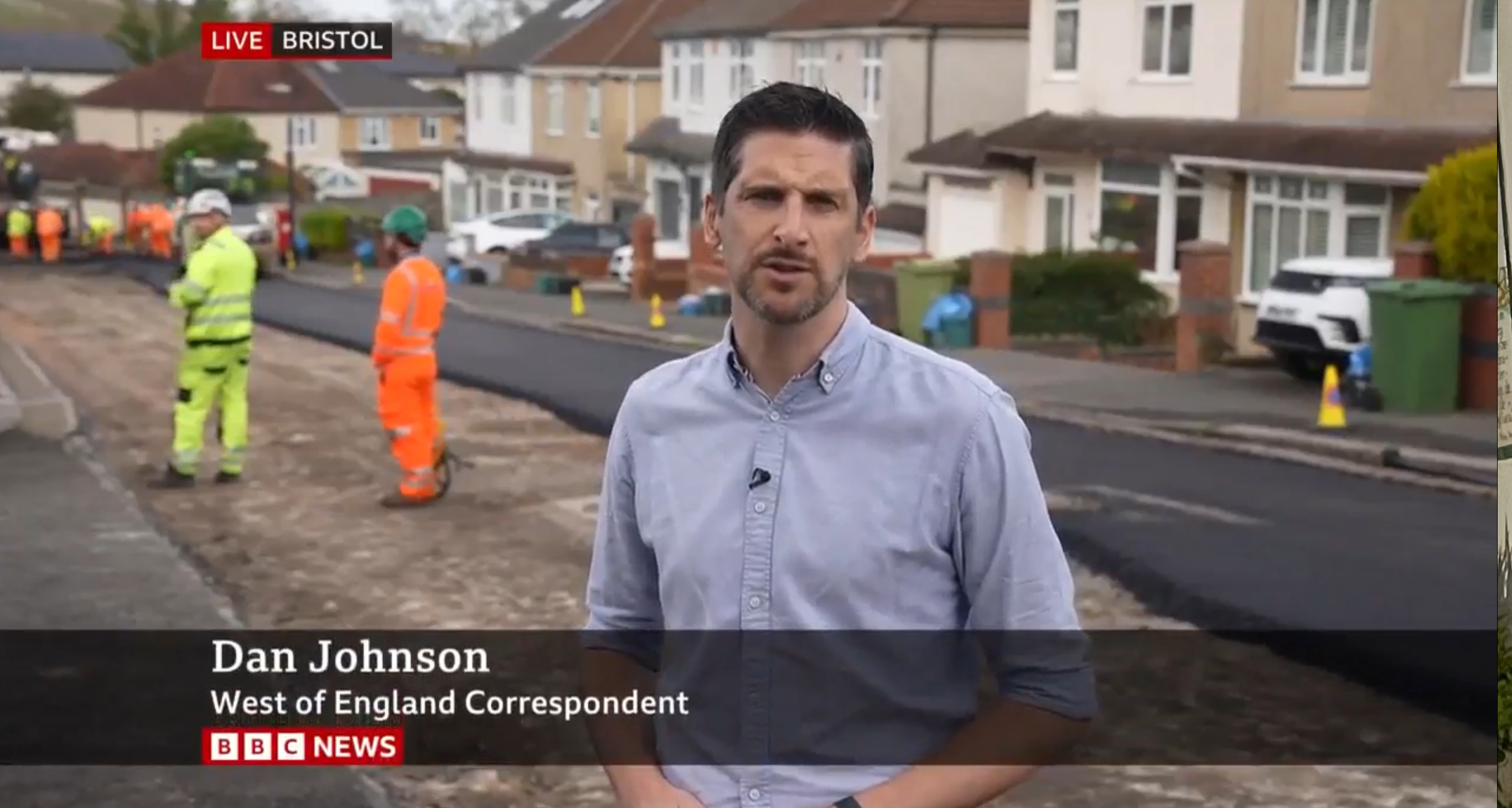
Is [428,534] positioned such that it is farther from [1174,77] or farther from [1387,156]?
[1174,77]

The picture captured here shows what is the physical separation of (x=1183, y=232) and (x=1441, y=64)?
4.79 metres

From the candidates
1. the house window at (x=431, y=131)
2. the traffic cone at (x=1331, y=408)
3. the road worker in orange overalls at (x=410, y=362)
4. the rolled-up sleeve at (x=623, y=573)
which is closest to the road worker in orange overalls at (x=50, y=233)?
the house window at (x=431, y=131)

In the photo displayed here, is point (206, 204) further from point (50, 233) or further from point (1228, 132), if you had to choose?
point (50, 233)

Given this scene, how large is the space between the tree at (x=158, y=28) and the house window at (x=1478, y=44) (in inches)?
527

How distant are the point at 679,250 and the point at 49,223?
417 inches

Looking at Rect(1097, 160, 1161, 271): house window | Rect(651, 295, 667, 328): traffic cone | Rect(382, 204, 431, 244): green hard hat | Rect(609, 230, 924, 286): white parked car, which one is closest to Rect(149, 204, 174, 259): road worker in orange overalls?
Rect(651, 295, 667, 328): traffic cone

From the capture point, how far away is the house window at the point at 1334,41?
19.5 m

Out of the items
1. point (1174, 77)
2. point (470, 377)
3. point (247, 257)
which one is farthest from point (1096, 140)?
point (247, 257)

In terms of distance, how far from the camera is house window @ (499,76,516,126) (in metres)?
25.4

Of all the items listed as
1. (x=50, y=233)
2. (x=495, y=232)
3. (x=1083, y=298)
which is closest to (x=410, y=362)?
(x=1083, y=298)

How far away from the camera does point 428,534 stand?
936 centimetres

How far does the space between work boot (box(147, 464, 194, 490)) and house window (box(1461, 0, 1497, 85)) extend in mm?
12192

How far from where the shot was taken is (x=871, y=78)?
101 feet

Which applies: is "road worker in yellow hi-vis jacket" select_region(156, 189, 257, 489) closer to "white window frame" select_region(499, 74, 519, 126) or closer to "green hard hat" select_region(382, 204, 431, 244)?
"green hard hat" select_region(382, 204, 431, 244)
